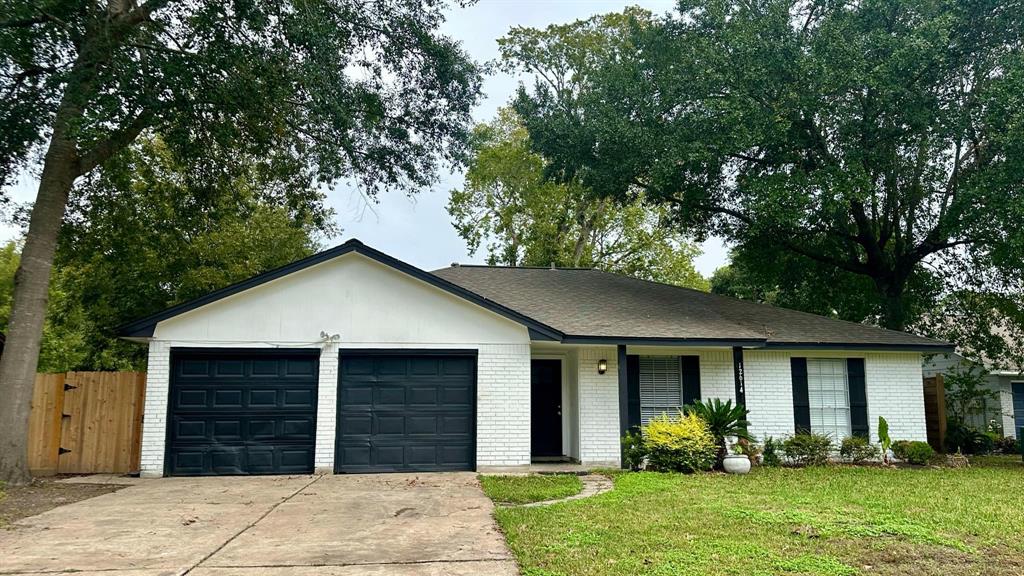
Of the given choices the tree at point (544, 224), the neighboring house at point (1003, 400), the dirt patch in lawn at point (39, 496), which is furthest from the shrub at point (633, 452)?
the tree at point (544, 224)

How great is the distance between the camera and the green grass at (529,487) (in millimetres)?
8664

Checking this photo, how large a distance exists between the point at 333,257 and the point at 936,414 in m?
14.2

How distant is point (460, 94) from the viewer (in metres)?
14.9

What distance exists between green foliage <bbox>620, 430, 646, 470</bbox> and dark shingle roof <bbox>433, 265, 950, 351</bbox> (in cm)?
181

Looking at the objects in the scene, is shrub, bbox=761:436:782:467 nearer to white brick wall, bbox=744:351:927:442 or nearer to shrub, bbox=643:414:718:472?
white brick wall, bbox=744:351:927:442

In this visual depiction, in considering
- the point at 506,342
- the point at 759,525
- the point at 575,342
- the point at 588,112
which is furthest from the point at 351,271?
the point at 588,112

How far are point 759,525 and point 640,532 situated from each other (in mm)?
1333

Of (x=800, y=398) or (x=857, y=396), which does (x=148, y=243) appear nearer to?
(x=800, y=398)

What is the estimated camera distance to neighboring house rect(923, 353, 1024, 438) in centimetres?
1920

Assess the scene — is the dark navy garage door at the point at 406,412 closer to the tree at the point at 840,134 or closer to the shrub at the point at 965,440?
the tree at the point at 840,134

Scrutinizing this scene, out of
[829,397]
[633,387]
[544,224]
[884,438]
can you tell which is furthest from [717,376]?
[544,224]

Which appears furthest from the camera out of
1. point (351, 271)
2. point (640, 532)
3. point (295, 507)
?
point (351, 271)

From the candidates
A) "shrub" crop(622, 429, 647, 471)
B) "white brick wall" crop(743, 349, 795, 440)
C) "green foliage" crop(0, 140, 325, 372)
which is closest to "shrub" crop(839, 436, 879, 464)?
"white brick wall" crop(743, 349, 795, 440)

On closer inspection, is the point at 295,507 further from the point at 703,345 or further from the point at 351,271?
the point at 703,345
